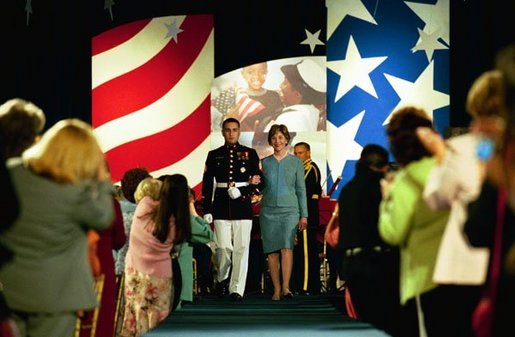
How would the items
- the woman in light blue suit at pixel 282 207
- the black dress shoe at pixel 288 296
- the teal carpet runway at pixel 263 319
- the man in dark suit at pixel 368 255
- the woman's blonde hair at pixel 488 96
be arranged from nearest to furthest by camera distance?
1. the woman's blonde hair at pixel 488 96
2. the man in dark suit at pixel 368 255
3. the teal carpet runway at pixel 263 319
4. the woman in light blue suit at pixel 282 207
5. the black dress shoe at pixel 288 296

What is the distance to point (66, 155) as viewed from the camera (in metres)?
5.54

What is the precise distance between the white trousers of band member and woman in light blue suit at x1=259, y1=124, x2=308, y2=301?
13.0 inches

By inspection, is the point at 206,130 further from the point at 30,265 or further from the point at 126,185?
the point at 30,265

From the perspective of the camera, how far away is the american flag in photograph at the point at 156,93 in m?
16.4

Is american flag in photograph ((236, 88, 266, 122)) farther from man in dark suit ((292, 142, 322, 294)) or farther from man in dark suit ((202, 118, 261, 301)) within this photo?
man in dark suit ((202, 118, 261, 301))

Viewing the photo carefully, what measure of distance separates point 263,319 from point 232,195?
214cm

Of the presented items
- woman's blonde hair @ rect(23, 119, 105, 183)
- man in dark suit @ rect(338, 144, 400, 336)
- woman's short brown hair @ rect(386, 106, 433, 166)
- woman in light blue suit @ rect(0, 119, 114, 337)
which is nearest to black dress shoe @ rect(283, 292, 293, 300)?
man in dark suit @ rect(338, 144, 400, 336)

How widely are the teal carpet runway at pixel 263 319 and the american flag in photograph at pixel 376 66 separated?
7.67 feet

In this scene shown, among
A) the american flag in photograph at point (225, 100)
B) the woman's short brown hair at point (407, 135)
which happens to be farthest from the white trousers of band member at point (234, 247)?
the woman's short brown hair at point (407, 135)

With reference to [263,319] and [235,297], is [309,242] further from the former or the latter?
[263,319]

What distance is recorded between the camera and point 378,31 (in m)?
15.6

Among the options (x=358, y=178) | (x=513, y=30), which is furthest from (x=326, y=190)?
(x=358, y=178)

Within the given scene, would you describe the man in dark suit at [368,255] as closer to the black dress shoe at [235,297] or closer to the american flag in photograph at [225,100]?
the black dress shoe at [235,297]

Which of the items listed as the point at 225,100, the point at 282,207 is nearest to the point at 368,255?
the point at 282,207
